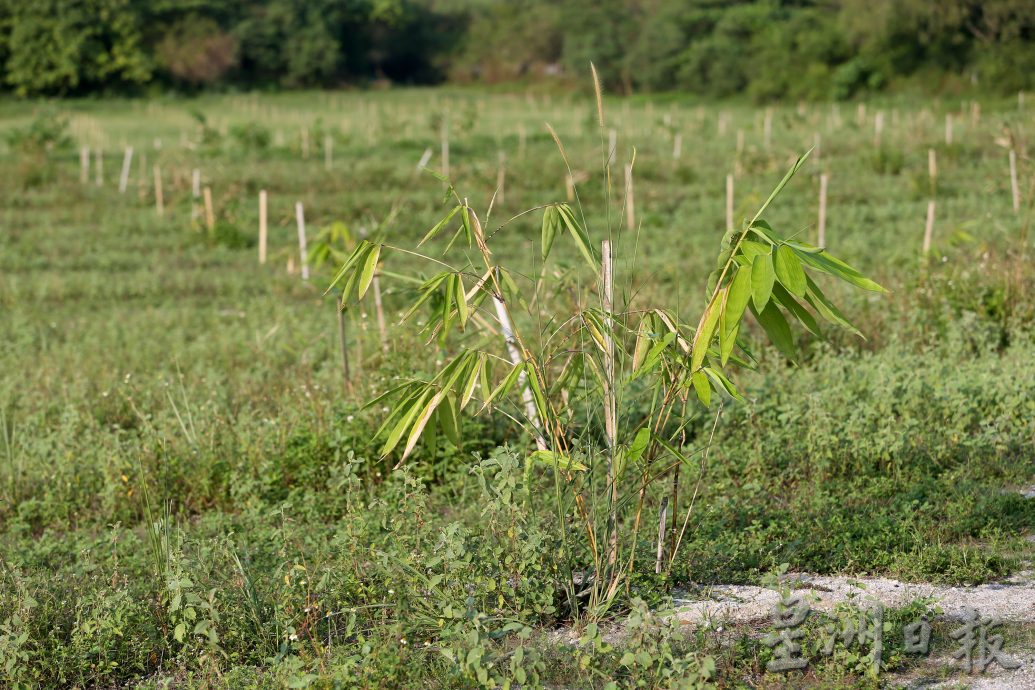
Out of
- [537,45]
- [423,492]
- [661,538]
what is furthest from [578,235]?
[537,45]

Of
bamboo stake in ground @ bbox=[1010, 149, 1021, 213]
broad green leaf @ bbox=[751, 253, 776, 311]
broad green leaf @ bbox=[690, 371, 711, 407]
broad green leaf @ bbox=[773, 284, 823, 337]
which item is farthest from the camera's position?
bamboo stake in ground @ bbox=[1010, 149, 1021, 213]

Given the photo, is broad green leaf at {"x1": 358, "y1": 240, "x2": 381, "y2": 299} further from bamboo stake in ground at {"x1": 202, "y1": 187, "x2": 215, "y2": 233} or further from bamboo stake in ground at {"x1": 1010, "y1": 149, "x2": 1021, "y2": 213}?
bamboo stake in ground at {"x1": 1010, "y1": 149, "x2": 1021, "y2": 213}

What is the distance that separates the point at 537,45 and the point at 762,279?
53.3m

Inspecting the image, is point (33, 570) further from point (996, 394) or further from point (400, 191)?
point (400, 191)

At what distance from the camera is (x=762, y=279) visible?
3.12 m

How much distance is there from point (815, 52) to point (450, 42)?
22286mm

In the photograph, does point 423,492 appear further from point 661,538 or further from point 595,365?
point 595,365

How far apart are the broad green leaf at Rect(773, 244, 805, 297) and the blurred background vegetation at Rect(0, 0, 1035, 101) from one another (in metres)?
37.2

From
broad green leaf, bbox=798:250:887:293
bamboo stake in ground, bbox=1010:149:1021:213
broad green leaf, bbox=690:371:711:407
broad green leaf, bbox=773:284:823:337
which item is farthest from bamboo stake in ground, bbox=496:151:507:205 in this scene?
broad green leaf, bbox=798:250:887:293

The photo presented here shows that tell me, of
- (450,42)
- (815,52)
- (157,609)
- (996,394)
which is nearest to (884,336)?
(996,394)

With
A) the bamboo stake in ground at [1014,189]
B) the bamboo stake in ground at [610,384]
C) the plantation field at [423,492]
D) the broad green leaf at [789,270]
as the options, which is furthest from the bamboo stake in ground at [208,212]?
the broad green leaf at [789,270]

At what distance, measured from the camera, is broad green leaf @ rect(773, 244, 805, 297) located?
307cm

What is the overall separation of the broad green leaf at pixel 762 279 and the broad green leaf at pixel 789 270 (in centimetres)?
2

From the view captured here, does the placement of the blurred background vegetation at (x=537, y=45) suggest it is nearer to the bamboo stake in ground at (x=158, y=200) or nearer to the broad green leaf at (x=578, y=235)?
the bamboo stake in ground at (x=158, y=200)
